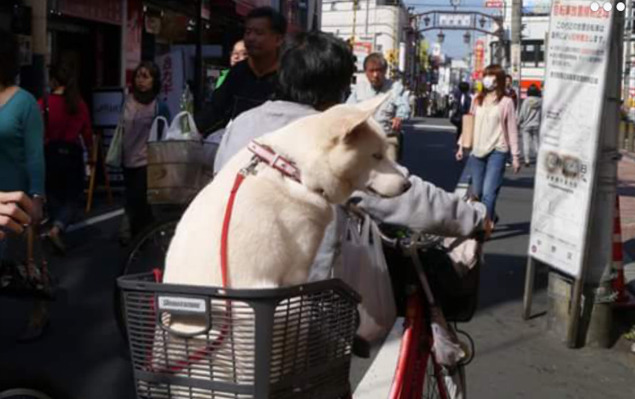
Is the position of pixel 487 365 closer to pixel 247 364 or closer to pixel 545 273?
pixel 545 273

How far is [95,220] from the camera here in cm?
1099

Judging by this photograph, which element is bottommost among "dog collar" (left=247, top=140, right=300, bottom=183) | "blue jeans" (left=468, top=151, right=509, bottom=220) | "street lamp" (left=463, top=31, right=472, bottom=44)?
"blue jeans" (left=468, top=151, right=509, bottom=220)

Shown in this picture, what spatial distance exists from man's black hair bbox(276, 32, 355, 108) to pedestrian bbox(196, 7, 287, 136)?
183 cm

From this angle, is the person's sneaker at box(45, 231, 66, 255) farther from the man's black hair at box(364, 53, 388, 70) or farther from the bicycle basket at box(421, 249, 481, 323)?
the bicycle basket at box(421, 249, 481, 323)

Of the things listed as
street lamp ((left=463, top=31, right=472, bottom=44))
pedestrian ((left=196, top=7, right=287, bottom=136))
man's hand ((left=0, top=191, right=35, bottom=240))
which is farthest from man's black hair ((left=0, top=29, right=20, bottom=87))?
street lamp ((left=463, top=31, right=472, bottom=44))

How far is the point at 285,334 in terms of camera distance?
219 cm

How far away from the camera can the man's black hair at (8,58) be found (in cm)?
502

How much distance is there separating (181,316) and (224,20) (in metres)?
22.1

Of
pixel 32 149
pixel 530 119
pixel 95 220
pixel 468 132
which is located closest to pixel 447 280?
pixel 32 149

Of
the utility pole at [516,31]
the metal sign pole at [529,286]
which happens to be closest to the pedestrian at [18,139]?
the metal sign pole at [529,286]

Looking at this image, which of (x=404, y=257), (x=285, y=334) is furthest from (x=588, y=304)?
(x=285, y=334)

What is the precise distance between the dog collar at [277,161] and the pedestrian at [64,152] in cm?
675

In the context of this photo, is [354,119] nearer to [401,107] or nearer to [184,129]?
[184,129]

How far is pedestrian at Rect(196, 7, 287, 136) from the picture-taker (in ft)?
16.5
